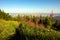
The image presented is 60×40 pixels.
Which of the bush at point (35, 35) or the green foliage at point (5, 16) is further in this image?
the green foliage at point (5, 16)

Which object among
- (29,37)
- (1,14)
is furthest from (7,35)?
(1,14)

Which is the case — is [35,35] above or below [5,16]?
above

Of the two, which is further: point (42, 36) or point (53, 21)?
point (53, 21)

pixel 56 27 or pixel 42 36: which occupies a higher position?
pixel 42 36

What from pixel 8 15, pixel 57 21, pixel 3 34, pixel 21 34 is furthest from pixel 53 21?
pixel 21 34

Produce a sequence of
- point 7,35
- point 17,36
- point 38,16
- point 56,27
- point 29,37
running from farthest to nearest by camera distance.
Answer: point 38,16, point 56,27, point 7,35, point 17,36, point 29,37

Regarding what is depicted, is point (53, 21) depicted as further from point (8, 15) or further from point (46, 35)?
point (46, 35)

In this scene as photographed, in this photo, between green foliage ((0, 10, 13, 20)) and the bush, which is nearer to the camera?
the bush

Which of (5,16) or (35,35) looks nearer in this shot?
(35,35)

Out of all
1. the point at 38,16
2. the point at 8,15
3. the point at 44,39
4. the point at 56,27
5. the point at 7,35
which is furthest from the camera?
the point at 8,15

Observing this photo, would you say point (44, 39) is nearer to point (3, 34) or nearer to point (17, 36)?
point (17, 36)
